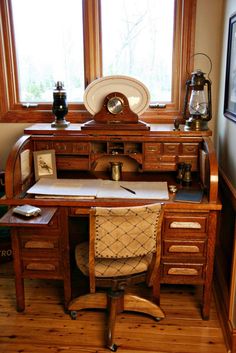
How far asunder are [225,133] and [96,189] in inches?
34.0

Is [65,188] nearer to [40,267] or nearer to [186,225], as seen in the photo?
[40,267]

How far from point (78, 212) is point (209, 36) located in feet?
4.77

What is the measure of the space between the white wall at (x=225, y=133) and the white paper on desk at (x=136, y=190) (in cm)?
39

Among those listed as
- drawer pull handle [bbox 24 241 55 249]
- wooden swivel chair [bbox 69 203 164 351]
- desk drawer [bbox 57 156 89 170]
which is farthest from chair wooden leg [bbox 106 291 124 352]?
desk drawer [bbox 57 156 89 170]

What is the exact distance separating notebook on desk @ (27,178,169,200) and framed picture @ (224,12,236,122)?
566 mm

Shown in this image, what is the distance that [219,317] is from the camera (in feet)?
6.97

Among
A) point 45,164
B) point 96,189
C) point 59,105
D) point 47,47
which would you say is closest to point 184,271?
point 96,189

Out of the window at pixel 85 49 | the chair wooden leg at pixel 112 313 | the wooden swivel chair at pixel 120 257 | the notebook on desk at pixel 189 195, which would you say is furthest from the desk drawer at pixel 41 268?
the window at pixel 85 49

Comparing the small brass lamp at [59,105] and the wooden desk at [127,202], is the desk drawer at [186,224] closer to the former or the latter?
the wooden desk at [127,202]

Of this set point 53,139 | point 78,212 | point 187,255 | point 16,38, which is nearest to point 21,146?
point 53,139

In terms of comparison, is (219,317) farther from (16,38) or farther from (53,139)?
(16,38)

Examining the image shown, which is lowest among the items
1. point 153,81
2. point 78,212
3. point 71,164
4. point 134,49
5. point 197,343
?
point 197,343

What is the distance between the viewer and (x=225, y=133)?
2.25 meters

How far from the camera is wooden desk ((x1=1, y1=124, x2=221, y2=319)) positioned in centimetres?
196
